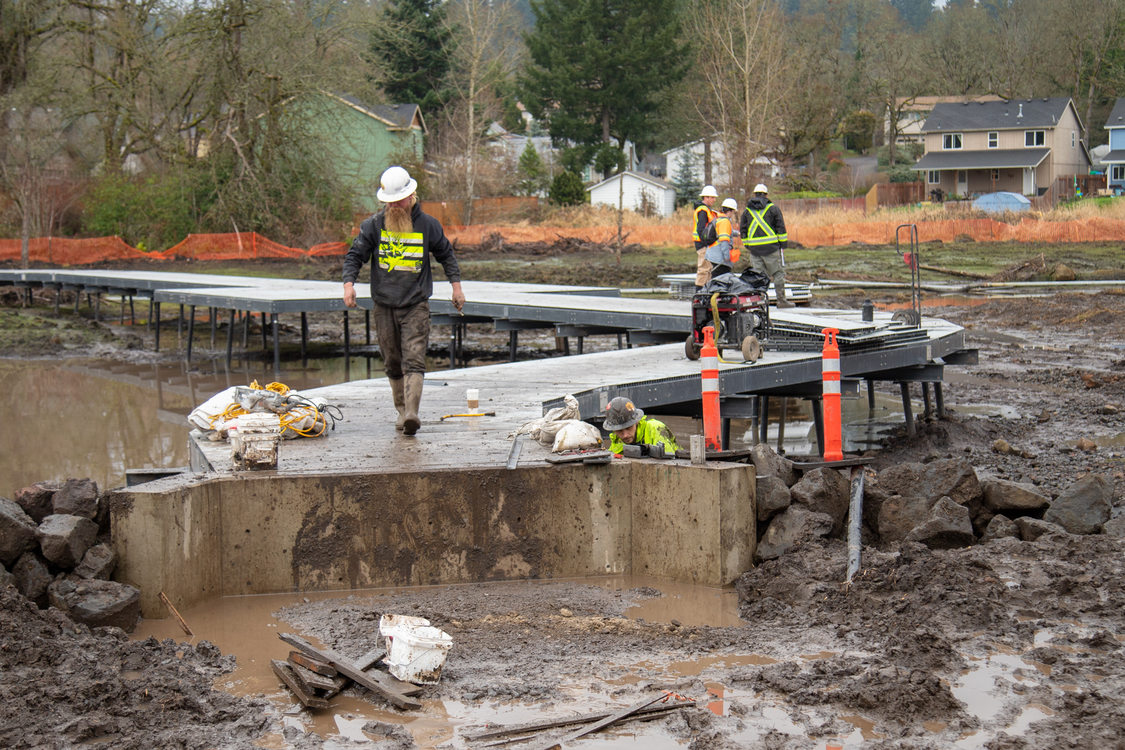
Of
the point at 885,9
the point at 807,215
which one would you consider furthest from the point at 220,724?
the point at 885,9

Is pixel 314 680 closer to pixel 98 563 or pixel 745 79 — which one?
pixel 98 563

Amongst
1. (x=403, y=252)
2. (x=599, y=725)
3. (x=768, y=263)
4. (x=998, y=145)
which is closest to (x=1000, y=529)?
(x=599, y=725)

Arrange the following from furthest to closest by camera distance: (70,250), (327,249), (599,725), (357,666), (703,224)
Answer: (327,249)
(70,250)
(703,224)
(357,666)
(599,725)

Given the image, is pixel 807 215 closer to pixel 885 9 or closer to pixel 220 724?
pixel 220 724

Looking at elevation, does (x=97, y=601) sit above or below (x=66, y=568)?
below

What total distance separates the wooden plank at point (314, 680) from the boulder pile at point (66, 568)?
1.46 metres

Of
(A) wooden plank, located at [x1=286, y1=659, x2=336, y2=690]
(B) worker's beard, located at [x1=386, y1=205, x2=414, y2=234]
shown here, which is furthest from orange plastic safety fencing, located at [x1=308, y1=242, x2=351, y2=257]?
(A) wooden plank, located at [x1=286, y1=659, x2=336, y2=690]

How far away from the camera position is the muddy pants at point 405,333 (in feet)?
27.1

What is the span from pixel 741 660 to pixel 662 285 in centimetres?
2514

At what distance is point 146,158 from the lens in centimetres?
4172

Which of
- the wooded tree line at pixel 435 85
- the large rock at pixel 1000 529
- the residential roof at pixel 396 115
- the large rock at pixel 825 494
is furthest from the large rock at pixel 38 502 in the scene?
the residential roof at pixel 396 115

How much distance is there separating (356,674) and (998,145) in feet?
208

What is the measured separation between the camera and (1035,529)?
7.99 m


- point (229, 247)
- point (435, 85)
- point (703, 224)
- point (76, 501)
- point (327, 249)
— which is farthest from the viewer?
point (435, 85)
